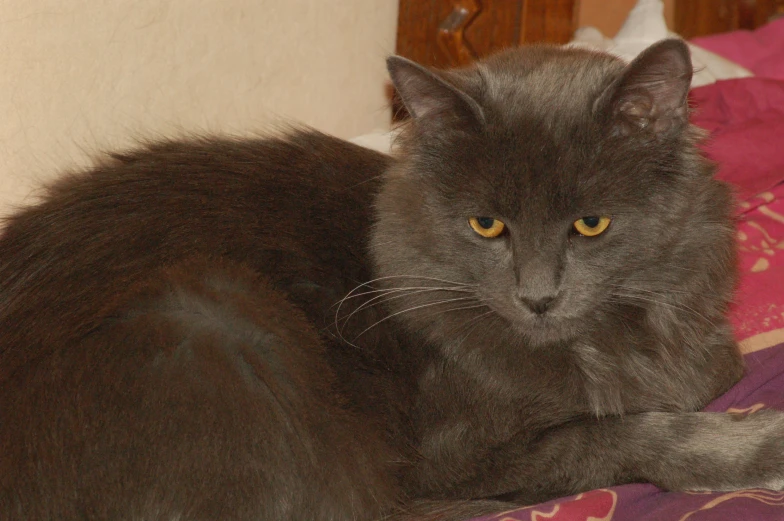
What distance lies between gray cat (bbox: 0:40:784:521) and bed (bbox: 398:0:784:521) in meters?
0.09

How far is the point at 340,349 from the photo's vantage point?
175cm

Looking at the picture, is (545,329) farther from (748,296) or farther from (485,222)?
(748,296)

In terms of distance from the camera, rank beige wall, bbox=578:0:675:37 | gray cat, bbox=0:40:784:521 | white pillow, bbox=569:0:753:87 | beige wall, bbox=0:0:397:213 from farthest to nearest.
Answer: beige wall, bbox=578:0:675:37
white pillow, bbox=569:0:753:87
beige wall, bbox=0:0:397:213
gray cat, bbox=0:40:784:521

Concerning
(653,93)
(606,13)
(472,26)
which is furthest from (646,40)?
(606,13)

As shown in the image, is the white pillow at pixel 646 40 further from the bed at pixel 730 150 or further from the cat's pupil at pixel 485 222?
the cat's pupil at pixel 485 222

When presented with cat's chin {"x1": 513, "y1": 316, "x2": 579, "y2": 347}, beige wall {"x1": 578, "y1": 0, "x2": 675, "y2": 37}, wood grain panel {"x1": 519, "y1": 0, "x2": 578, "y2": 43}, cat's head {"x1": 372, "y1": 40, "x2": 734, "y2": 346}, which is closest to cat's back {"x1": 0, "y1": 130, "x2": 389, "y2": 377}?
cat's head {"x1": 372, "y1": 40, "x2": 734, "y2": 346}

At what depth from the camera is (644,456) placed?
1.64 m

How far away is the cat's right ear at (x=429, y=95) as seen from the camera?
1.58m

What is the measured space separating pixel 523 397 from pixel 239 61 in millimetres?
1598

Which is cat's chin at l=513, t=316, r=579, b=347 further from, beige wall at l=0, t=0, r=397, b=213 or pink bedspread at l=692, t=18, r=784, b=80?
pink bedspread at l=692, t=18, r=784, b=80

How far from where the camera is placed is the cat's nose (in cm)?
158

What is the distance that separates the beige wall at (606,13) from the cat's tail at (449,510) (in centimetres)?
321

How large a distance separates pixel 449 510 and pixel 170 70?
5.19 ft

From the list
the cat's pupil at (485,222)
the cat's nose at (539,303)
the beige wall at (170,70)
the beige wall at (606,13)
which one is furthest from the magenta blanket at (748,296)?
the beige wall at (606,13)
